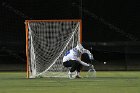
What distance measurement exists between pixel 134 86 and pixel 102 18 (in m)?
9.86

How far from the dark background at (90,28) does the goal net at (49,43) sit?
342cm

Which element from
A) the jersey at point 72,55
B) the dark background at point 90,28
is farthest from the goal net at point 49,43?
the dark background at point 90,28

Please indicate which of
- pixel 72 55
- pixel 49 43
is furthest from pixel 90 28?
pixel 72 55

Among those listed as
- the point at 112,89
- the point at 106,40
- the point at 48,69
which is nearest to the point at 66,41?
the point at 48,69

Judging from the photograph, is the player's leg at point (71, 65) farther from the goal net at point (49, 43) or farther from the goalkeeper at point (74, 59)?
the goal net at point (49, 43)

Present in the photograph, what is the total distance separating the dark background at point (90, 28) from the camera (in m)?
23.8

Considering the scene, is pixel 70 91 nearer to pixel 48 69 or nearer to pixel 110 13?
pixel 48 69

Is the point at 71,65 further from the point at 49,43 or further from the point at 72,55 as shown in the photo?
the point at 49,43

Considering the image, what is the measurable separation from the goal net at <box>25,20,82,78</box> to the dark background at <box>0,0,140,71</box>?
342cm

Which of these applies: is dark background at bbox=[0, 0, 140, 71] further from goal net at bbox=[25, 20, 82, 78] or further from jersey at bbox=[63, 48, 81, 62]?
jersey at bbox=[63, 48, 81, 62]

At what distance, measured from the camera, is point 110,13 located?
79.4 ft

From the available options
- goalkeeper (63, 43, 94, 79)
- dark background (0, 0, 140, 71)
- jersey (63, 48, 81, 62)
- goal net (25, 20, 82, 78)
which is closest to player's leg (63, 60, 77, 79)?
goalkeeper (63, 43, 94, 79)

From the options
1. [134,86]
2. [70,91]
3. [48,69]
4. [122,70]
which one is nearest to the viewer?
[70,91]

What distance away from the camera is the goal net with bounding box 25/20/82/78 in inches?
756
